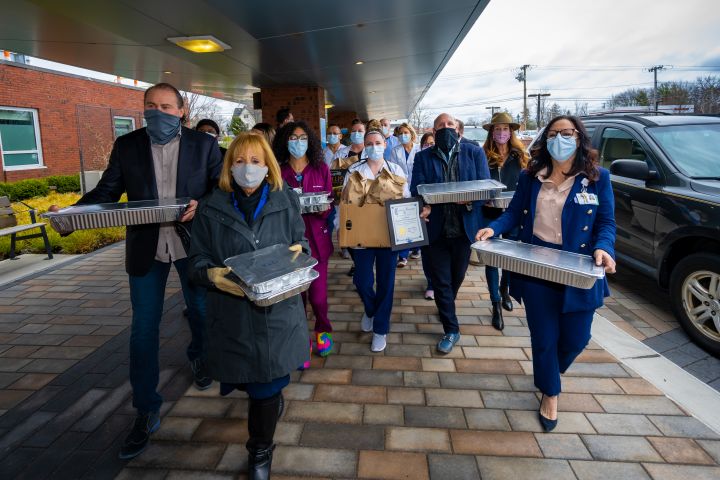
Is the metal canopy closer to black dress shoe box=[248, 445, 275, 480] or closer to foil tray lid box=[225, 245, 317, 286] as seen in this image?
foil tray lid box=[225, 245, 317, 286]

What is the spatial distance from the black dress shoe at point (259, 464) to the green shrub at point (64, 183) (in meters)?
17.2

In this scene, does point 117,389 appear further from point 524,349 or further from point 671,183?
point 671,183

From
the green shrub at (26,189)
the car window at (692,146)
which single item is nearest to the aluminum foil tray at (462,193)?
the car window at (692,146)

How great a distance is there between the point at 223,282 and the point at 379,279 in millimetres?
1935

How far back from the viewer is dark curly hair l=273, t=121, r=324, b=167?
3.84 m

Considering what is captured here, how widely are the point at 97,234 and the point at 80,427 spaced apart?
6.09 m

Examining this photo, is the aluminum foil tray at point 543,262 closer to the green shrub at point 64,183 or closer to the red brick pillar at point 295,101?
the red brick pillar at point 295,101

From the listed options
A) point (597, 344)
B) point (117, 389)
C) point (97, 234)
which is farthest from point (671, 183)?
point (97, 234)

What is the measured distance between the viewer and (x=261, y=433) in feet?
→ 7.55

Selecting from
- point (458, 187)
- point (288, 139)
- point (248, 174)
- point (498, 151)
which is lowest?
point (458, 187)

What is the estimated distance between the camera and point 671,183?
4.28 metres

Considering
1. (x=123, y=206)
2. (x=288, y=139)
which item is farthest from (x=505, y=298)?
(x=123, y=206)

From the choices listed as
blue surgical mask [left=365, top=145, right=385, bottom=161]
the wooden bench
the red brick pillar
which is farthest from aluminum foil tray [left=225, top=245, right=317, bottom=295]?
the red brick pillar

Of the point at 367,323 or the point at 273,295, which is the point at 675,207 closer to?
the point at 367,323
